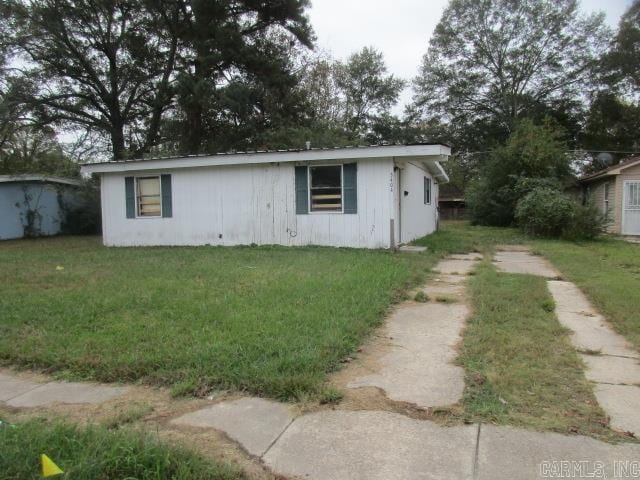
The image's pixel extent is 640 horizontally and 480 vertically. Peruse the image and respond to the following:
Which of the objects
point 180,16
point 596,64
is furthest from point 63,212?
point 596,64

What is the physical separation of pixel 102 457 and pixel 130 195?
11.5 metres

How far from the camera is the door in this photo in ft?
51.3

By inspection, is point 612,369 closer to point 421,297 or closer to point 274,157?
point 421,297

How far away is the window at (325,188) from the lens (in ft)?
35.3

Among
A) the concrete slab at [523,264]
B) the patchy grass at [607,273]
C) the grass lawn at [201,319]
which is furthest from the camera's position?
the concrete slab at [523,264]

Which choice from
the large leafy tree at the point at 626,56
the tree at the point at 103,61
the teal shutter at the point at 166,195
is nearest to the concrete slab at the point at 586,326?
the teal shutter at the point at 166,195

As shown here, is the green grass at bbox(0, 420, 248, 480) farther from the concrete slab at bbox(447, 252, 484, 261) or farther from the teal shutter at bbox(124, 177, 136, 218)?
the teal shutter at bbox(124, 177, 136, 218)

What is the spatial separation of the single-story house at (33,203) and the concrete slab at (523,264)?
16.6 metres

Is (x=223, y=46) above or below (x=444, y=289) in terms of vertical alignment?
above

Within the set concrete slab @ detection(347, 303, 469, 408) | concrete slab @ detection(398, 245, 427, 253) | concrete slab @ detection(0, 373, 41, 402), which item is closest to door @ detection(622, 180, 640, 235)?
concrete slab @ detection(398, 245, 427, 253)

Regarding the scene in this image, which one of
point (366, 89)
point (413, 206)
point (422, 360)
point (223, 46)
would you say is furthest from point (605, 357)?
point (366, 89)

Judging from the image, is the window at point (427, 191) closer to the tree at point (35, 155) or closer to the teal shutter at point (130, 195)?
the teal shutter at point (130, 195)

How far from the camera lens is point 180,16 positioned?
2373 cm

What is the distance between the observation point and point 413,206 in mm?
13086
